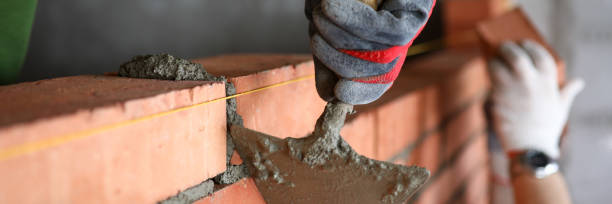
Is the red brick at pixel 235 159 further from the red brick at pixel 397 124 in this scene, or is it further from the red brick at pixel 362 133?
the red brick at pixel 397 124

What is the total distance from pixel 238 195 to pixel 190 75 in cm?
20

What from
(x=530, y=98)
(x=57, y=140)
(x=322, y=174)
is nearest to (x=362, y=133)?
(x=322, y=174)

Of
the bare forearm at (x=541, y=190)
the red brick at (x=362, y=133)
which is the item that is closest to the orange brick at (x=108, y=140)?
the red brick at (x=362, y=133)

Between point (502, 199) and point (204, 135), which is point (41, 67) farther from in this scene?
point (502, 199)

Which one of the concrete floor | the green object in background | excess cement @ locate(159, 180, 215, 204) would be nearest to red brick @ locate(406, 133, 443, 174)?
excess cement @ locate(159, 180, 215, 204)

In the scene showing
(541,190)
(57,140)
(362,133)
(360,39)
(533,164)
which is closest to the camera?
(57,140)

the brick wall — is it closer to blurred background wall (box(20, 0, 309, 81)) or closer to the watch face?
blurred background wall (box(20, 0, 309, 81))

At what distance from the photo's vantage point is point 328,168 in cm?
78

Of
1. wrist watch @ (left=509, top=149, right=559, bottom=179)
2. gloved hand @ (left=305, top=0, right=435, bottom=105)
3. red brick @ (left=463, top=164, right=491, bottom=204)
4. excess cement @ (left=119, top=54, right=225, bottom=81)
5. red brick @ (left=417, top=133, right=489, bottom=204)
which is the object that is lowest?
red brick @ (left=463, top=164, right=491, bottom=204)

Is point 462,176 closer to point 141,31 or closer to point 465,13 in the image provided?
point 465,13

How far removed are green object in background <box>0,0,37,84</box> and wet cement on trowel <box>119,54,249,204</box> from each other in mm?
226

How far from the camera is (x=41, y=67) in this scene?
4.31 feet

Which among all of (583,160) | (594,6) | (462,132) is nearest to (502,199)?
(462,132)

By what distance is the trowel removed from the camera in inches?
29.2
